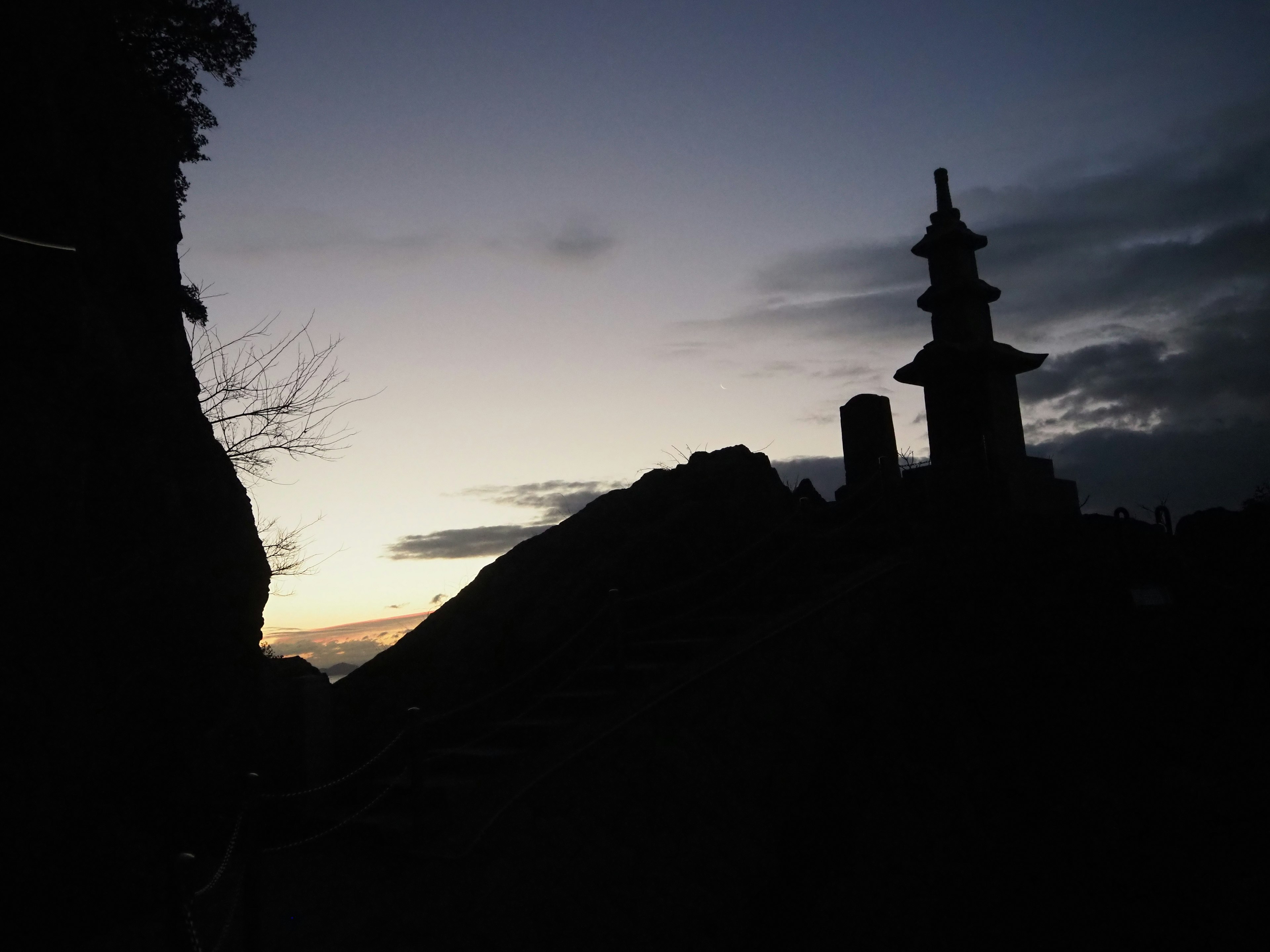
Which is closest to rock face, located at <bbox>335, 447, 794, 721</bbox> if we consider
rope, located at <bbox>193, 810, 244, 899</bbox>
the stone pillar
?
the stone pillar

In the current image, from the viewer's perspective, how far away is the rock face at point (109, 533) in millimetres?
7562

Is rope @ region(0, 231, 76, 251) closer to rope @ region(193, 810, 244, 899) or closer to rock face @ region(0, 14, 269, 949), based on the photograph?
rock face @ region(0, 14, 269, 949)

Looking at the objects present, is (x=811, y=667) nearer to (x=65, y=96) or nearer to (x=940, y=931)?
(x=940, y=931)

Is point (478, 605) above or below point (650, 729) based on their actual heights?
above

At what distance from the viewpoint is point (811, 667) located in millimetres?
9289

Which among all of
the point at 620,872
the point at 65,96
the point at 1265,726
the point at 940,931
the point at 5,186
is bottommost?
the point at 940,931

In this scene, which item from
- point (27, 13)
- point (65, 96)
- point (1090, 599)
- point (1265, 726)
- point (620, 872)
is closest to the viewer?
point (620, 872)

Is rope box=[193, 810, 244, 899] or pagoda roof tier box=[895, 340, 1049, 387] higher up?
pagoda roof tier box=[895, 340, 1049, 387]

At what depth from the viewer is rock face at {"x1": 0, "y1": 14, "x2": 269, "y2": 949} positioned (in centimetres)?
756

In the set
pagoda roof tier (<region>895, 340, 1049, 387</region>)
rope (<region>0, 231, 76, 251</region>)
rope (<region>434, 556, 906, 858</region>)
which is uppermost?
Answer: rope (<region>0, 231, 76, 251</region>)

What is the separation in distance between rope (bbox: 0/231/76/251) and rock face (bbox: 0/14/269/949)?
35mm

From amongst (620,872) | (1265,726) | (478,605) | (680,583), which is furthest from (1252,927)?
(478,605)

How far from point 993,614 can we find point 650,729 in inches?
183

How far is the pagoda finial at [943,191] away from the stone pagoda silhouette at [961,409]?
2cm
